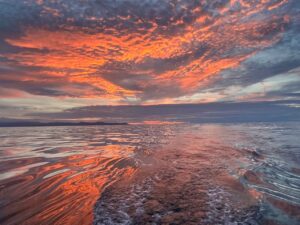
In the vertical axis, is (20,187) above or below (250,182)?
above

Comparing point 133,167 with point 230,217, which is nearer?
point 230,217

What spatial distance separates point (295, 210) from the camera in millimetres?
6172

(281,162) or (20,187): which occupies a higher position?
(20,187)

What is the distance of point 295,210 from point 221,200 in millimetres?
2141

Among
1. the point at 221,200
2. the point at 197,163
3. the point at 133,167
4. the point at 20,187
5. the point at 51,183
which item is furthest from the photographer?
the point at 197,163

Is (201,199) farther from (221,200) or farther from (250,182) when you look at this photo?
(250,182)

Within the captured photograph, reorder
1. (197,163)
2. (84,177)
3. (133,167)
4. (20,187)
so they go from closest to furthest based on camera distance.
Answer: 1. (20,187)
2. (84,177)
3. (133,167)
4. (197,163)

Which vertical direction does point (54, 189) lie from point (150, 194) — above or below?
above

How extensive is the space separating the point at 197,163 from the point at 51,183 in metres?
8.49

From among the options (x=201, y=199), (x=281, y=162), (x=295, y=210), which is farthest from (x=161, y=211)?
(x=281, y=162)

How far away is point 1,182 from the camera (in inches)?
347

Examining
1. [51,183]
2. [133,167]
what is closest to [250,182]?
[133,167]

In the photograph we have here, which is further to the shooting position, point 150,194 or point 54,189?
point 54,189

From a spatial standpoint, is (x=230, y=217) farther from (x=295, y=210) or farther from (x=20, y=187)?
(x=20, y=187)
